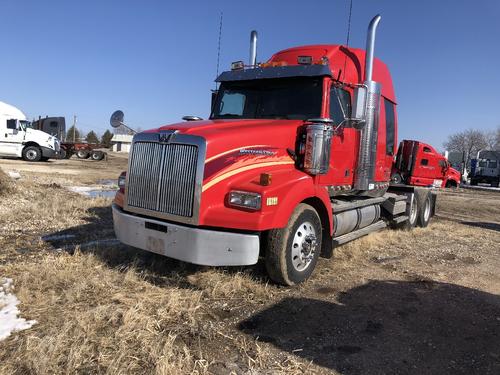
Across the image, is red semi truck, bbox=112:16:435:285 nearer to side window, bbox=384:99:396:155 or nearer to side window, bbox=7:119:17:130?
side window, bbox=384:99:396:155

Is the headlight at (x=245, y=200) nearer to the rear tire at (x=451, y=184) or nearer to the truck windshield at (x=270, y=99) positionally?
the truck windshield at (x=270, y=99)

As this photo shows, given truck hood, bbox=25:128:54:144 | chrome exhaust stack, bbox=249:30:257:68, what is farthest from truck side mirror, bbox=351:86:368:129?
truck hood, bbox=25:128:54:144

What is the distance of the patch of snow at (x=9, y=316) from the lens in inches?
149

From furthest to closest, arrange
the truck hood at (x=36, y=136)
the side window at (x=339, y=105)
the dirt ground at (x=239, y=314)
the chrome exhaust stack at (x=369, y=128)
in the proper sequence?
the truck hood at (x=36, y=136)
the chrome exhaust stack at (x=369, y=128)
the side window at (x=339, y=105)
the dirt ground at (x=239, y=314)

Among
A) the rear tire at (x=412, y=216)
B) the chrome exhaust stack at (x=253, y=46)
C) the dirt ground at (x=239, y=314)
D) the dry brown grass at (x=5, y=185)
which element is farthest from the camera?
the dry brown grass at (x=5, y=185)

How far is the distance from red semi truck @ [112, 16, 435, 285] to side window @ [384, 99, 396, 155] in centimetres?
88

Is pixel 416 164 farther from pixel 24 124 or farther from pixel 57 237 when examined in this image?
pixel 24 124

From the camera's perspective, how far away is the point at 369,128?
24.2 ft

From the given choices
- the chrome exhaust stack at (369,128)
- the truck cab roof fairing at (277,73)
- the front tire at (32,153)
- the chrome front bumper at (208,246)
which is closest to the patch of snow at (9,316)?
the chrome front bumper at (208,246)

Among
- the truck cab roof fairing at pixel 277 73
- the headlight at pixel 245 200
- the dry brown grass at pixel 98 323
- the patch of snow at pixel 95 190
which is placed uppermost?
the truck cab roof fairing at pixel 277 73

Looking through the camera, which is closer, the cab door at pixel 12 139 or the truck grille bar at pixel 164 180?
the truck grille bar at pixel 164 180

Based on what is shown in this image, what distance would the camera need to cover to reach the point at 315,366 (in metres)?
3.49

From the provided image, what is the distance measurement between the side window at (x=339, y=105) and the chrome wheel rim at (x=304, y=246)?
5.70 ft

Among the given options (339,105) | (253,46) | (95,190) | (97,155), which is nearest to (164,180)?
(339,105)
